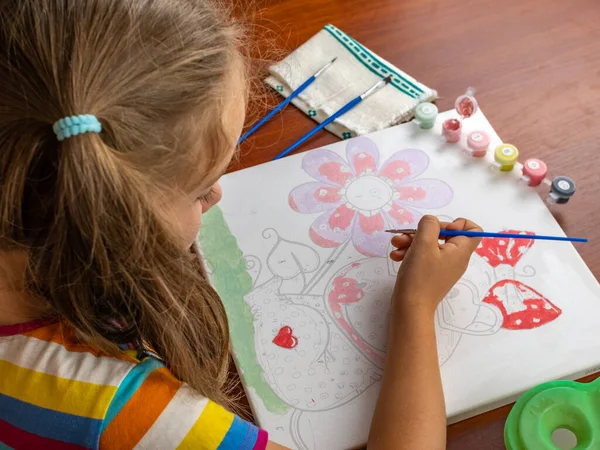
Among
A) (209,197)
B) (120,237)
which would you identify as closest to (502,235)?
(209,197)

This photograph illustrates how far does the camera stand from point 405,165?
830mm

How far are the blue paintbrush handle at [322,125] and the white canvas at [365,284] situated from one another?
0.02 meters

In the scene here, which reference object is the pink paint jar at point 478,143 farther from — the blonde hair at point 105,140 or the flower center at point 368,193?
the blonde hair at point 105,140

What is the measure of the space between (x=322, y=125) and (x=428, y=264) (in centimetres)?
29

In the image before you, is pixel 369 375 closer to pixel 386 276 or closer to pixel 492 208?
pixel 386 276

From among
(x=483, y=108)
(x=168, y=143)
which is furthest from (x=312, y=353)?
(x=483, y=108)

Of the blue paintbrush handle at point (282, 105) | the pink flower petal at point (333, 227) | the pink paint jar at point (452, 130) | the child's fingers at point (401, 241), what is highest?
the blue paintbrush handle at point (282, 105)

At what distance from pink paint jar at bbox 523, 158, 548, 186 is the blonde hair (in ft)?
1.44

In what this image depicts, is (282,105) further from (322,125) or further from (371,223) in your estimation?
(371,223)

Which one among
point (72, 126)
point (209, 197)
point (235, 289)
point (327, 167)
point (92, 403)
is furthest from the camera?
point (327, 167)

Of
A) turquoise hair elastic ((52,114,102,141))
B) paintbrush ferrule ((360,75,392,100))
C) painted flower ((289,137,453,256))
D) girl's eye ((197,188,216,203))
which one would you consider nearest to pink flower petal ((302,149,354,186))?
painted flower ((289,137,453,256))

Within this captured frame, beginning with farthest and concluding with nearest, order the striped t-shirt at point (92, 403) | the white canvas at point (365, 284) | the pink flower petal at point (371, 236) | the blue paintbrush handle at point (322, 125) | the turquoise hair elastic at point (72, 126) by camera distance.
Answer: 1. the blue paintbrush handle at point (322, 125)
2. the pink flower petal at point (371, 236)
3. the white canvas at point (365, 284)
4. the striped t-shirt at point (92, 403)
5. the turquoise hair elastic at point (72, 126)

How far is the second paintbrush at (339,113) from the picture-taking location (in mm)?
863

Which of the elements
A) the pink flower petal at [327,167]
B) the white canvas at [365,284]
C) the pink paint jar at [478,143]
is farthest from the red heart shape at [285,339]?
the pink paint jar at [478,143]
